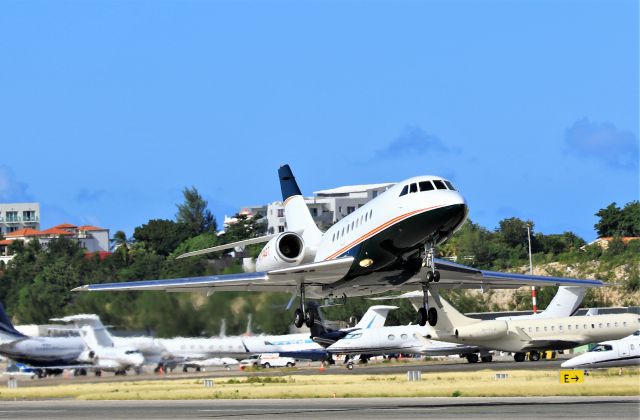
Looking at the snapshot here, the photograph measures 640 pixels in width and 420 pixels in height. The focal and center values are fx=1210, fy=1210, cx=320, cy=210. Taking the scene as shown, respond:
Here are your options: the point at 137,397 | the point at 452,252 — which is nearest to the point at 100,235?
the point at 452,252

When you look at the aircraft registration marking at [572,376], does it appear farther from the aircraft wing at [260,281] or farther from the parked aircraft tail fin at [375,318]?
the parked aircraft tail fin at [375,318]

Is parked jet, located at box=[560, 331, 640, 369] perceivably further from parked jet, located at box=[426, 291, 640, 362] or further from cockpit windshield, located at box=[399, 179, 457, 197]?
cockpit windshield, located at box=[399, 179, 457, 197]

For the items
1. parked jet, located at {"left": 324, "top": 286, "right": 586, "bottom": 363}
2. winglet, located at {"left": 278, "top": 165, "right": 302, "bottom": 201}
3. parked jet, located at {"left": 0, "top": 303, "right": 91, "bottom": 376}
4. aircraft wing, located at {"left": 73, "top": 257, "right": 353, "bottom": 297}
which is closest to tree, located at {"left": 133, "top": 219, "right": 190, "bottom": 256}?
parked jet, located at {"left": 0, "top": 303, "right": 91, "bottom": 376}

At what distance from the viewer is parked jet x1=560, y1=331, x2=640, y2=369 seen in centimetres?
5175

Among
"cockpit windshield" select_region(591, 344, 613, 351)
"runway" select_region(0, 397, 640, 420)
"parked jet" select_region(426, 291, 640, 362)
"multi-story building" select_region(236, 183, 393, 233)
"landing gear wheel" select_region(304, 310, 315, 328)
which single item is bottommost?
"runway" select_region(0, 397, 640, 420)

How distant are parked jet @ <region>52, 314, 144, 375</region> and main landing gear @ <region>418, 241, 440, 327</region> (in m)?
35.5

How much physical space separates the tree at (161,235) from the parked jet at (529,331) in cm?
7997

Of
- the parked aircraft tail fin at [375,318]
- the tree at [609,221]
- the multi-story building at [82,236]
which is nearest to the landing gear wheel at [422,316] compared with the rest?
the parked aircraft tail fin at [375,318]

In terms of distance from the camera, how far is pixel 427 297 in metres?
37.4

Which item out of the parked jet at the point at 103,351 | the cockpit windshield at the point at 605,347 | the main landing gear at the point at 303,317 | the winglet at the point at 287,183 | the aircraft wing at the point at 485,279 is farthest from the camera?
the parked jet at the point at 103,351

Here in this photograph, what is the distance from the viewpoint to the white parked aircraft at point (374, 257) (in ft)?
113

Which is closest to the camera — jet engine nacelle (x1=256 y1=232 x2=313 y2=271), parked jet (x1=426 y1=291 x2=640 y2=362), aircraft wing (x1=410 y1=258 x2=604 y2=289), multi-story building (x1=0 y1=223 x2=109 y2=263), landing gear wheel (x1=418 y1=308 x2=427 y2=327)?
landing gear wheel (x1=418 y1=308 x2=427 y2=327)

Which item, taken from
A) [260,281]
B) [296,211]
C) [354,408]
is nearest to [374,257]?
[354,408]

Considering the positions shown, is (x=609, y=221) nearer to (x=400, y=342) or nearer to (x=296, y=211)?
(x=400, y=342)
